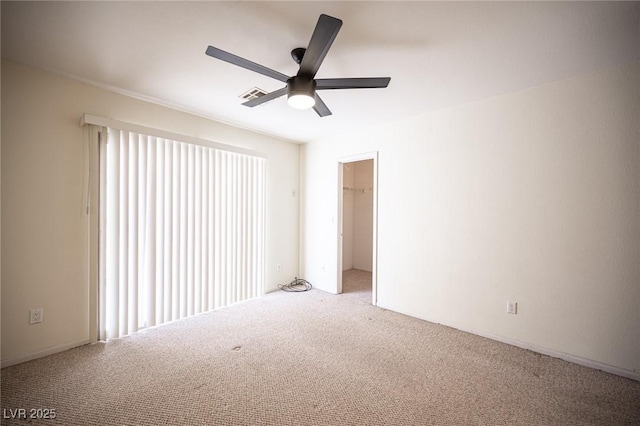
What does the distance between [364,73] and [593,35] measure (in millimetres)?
1547

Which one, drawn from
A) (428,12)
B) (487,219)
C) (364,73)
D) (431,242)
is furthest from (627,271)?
(364,73)

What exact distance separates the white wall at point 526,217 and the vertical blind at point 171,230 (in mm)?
2022

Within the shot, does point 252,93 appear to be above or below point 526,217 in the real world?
above

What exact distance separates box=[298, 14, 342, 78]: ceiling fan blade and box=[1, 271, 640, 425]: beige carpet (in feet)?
7.36

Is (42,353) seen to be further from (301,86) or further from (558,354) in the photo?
(558,354)

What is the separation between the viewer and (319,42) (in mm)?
1410

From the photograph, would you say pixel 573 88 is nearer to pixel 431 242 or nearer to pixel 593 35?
pixel 593 35

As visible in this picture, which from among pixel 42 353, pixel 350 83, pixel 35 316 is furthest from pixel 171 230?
pixel 350 83

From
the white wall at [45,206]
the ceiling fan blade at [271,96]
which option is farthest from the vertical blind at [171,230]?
the ceiling fan blade at [271,96]

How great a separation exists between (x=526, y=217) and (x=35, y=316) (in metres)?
4.57

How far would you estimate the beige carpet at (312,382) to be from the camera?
5.38ft

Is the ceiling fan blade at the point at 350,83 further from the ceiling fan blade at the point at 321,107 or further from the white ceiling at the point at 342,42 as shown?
the white ceiling at the point at 342,42

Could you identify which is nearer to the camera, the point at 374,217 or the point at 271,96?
the point at 271,96

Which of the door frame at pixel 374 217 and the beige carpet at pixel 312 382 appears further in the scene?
the door frame at pixel 374 217
